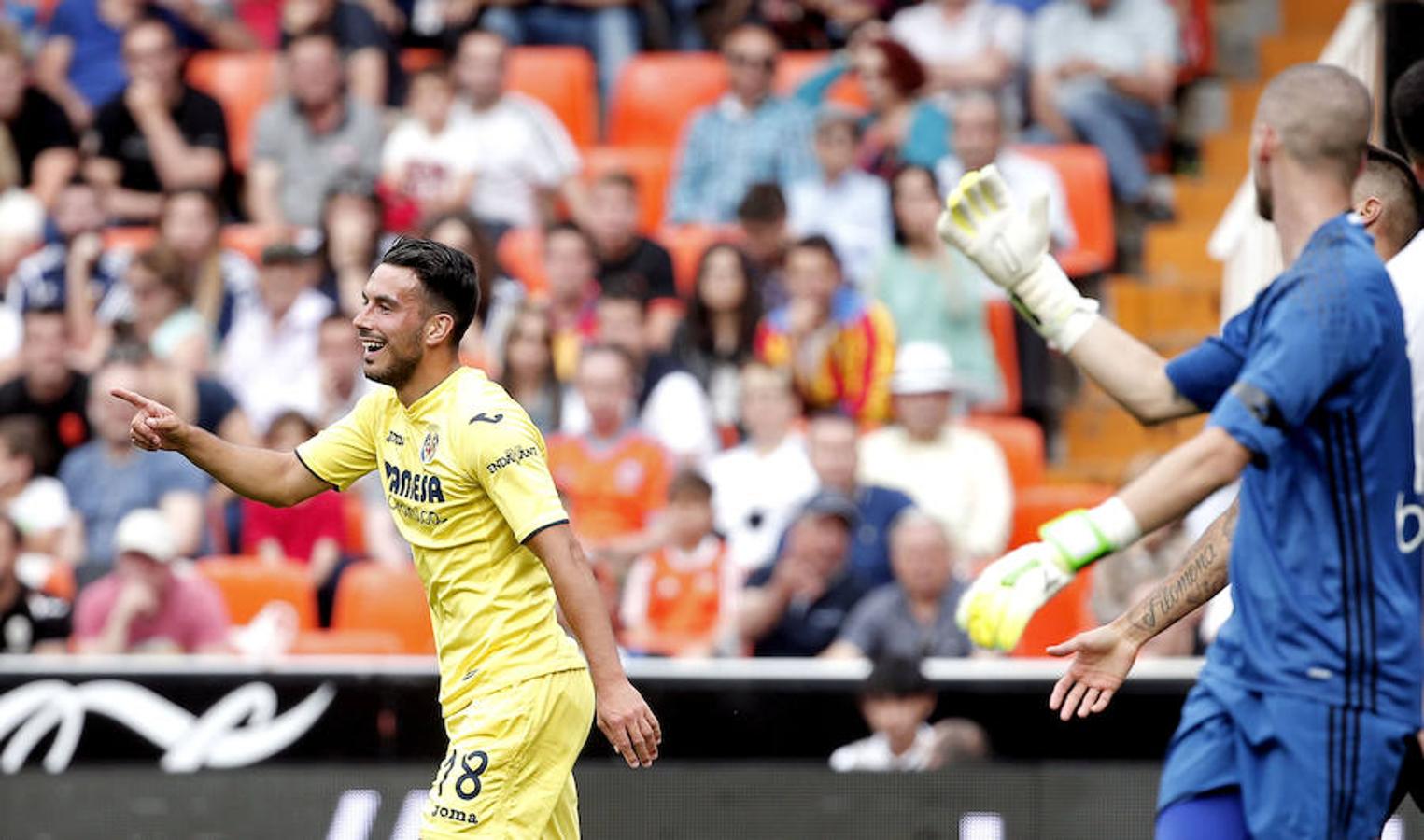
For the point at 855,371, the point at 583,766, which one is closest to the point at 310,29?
the point at 855,371

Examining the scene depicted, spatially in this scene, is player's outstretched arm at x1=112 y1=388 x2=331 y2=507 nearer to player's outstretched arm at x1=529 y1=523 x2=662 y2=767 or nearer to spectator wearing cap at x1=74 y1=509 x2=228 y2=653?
player's outstretched arm at x1=529 y1=523 x2=662 y2=767

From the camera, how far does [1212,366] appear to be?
4691 millimetres

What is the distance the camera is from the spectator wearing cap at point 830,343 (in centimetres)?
1085

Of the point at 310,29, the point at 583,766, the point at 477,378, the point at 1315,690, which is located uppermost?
the point at 310,29

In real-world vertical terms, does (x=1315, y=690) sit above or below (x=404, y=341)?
below

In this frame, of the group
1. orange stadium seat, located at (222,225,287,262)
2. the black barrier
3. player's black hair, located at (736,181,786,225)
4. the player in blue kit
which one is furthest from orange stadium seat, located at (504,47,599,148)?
the player in blue kit

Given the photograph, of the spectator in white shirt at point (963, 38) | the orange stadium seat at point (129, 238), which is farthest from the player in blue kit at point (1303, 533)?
the orange stadium seat at point (129, 238)

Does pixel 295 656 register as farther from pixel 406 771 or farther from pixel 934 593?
pixel 934 593

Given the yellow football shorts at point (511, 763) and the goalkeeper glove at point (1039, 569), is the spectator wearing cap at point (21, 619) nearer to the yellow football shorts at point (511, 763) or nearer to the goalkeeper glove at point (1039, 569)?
the yellow football shorts at point (511, 763)

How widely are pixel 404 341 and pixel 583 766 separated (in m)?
3.32

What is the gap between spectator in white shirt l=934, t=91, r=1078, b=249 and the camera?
1145 cm

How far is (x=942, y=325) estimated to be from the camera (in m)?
11.0

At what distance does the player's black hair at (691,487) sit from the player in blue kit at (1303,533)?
5.31 m

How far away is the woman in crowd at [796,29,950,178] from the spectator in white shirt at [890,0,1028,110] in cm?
24
